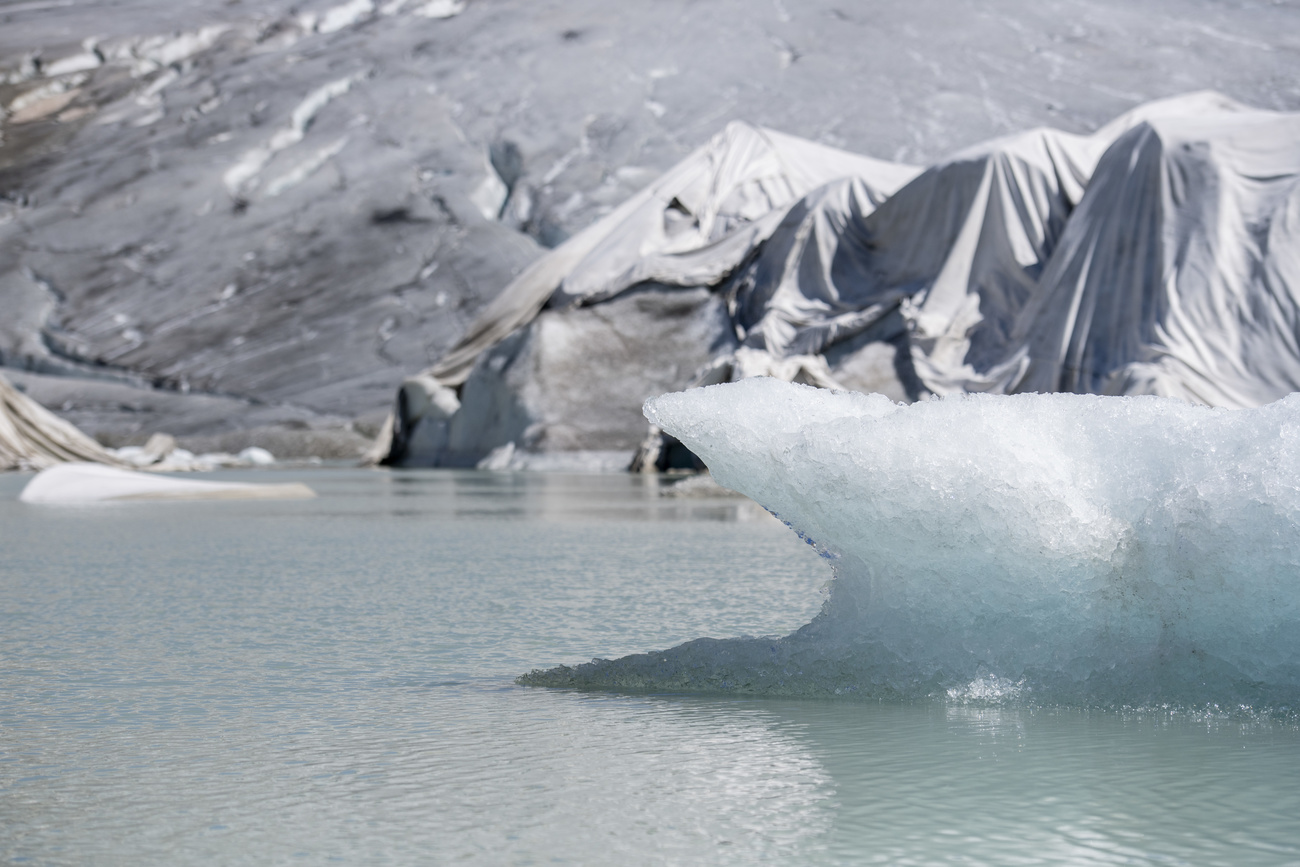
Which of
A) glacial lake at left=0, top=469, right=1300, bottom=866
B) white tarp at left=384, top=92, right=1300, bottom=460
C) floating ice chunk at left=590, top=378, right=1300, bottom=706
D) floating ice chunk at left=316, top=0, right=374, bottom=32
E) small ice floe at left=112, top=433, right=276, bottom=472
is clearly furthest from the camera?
floating ice chunk at left=316, top=0, right=374, bottom=32

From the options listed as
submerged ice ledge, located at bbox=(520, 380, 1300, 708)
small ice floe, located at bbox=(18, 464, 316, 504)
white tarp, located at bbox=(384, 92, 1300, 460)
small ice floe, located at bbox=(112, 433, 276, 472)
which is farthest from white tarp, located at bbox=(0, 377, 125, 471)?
submerged ice ledge, located at bbox=(520, 380, 1300, 708)

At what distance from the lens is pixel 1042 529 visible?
1.58m

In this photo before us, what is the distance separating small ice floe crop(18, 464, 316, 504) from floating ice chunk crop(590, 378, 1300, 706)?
6021 mm

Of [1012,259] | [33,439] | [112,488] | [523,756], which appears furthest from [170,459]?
[523,756]

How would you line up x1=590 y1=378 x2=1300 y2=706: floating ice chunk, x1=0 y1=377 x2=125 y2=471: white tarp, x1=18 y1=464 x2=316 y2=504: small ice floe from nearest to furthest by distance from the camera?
x1=590 y1=378 x2=1300 y2=706: floating ice chunk
x1=18 y1=464 x2=316 y2=504: small ice floe
x1=0 y1=377 x2=125 y2=471: white tarp

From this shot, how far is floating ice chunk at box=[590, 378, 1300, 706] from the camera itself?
1.55m

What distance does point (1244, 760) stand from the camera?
4.49 feet

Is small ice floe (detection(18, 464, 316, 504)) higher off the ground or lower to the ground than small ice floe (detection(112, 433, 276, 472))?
higher

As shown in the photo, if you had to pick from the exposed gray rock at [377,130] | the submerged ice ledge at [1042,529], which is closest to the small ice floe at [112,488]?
the submerged ice ledge at [1042,529]

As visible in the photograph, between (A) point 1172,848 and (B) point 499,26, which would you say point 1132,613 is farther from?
(B) point 499,26

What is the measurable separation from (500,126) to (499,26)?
539 cm

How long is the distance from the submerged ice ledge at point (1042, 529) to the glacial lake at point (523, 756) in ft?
0.20

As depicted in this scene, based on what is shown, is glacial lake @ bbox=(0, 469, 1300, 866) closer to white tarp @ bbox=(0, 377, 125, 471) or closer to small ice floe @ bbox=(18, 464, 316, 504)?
small ice floe @ bbox=(18, 464, 316, 504)

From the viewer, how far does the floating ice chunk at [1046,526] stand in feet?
5.07
